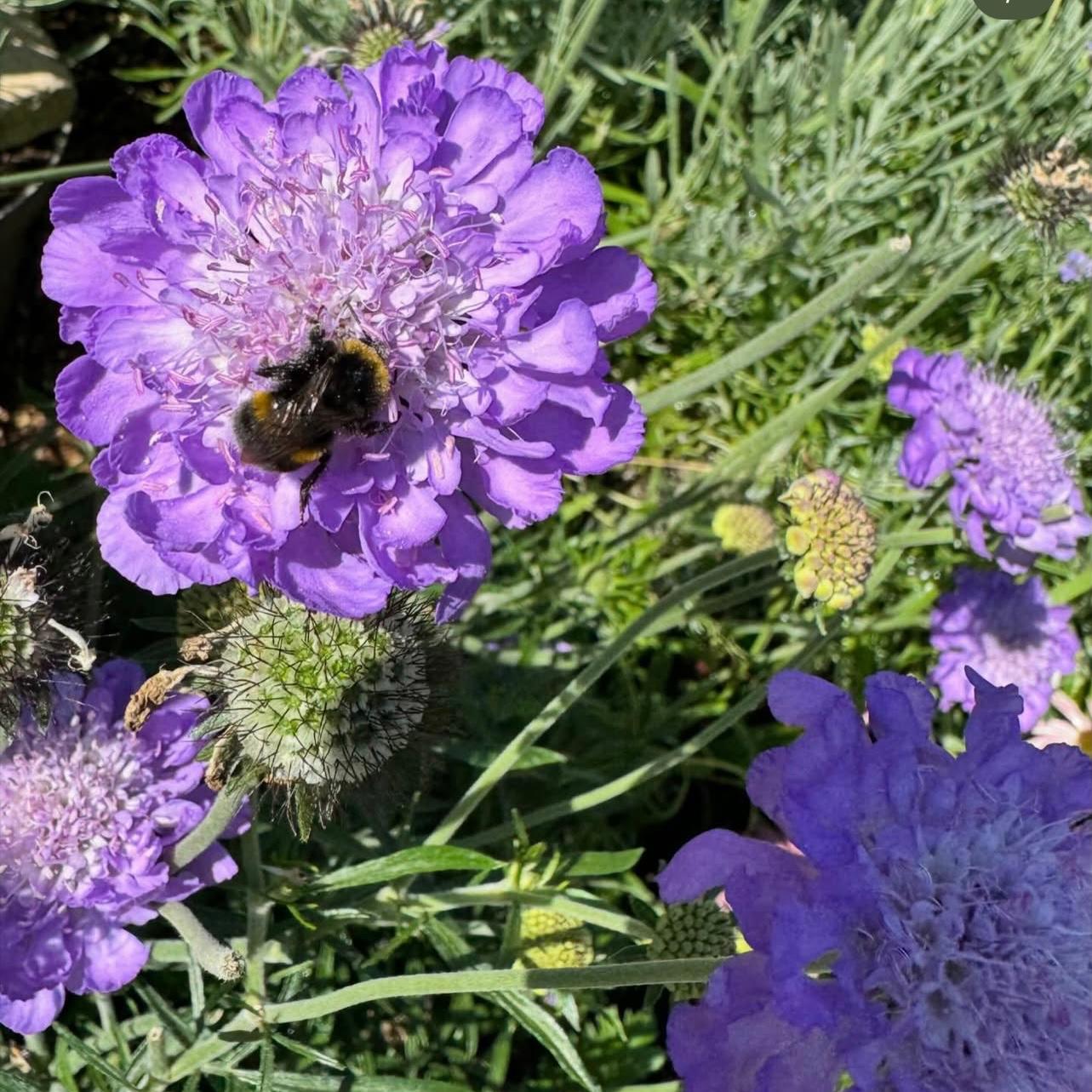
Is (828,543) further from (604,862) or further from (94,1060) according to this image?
(94,1060)

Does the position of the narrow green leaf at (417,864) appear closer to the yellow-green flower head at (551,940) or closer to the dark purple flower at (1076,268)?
the yellow-green flower head at (551,940)

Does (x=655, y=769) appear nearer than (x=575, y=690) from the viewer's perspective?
No

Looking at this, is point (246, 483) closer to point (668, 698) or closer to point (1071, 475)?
point (668, 698)

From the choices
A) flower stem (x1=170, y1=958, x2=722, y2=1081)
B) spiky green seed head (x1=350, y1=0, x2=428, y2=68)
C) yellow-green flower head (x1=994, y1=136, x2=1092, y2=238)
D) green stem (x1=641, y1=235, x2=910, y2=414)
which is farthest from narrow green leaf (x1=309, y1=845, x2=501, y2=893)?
yellow-green flower head (x1=994, y1=136, x2=1092, y2=238)

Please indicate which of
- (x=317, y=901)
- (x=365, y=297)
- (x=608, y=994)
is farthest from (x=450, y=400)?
(x=608, y=994)

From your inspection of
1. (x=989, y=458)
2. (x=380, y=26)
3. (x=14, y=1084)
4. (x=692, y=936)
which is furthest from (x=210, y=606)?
(x=989, y=458)

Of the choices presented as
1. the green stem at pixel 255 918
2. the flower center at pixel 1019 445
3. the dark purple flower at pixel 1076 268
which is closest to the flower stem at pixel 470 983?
the green stem at pixel 255 918
